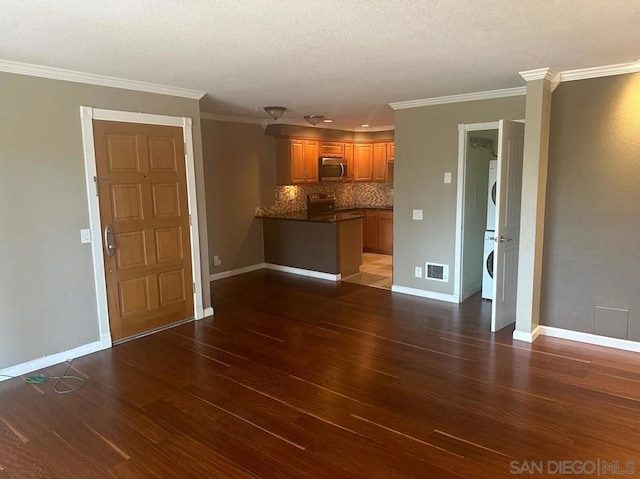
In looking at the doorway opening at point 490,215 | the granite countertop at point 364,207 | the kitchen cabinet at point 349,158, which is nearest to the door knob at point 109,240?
the doorway opening at point 490,215

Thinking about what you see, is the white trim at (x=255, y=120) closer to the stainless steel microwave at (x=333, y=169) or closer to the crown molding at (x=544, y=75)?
the stainless steel microwave at (x=333, y=169)

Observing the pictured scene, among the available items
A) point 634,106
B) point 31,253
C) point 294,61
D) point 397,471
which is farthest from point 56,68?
point 634,106

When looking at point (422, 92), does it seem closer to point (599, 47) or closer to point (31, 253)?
point (599, 47)

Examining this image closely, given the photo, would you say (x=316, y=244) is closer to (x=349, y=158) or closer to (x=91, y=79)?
(x=349, y=158)

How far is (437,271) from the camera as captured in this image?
18.2 ft

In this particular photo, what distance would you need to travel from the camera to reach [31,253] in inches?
141

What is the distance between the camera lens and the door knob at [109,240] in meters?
4.02

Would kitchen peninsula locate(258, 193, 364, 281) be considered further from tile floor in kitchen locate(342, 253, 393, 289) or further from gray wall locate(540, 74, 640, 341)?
gray wall locate(540, 74, 640, 341)

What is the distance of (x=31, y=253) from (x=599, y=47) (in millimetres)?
4621

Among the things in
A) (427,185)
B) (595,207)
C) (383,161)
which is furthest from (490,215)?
(383,161)

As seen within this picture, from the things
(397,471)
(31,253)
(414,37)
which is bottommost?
(397,471)

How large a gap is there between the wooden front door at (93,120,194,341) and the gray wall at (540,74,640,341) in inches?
146

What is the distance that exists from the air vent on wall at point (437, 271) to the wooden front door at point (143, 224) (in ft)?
9.59

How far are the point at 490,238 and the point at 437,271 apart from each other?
754mm
